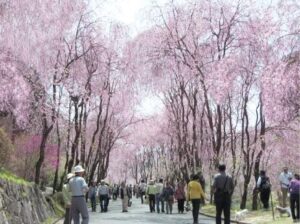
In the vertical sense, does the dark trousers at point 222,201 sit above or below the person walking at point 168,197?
below

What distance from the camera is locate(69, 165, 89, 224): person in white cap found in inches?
556

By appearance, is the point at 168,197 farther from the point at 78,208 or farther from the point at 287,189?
the point at 78,208

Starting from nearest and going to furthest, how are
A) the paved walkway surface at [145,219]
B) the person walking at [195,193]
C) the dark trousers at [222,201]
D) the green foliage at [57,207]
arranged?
the dark trousers at [222,201]
the person walking at [195,193]
the paved walkway surface at [145,219]
the green foliage at [57,207]

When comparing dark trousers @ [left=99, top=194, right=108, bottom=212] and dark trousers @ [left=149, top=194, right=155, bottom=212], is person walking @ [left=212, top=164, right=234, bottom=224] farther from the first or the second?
dark trousers @ [left=99, top=194, right=108, bottom=212]

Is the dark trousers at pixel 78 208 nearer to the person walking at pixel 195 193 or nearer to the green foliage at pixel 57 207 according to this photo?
the person walking at pixel 195 193

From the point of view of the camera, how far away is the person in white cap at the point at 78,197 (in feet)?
46.4

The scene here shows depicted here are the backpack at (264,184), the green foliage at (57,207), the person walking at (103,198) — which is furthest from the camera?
the person walking at (103,198)

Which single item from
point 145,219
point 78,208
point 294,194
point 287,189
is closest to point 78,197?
point 78,208

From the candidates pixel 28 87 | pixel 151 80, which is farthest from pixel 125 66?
pixel 28 87

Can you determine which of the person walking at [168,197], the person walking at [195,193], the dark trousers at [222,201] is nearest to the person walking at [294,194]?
the person walking at [195,193]

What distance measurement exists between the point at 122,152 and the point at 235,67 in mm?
54084

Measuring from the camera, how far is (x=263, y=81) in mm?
25453

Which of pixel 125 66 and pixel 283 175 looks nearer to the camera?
pixel 283 175

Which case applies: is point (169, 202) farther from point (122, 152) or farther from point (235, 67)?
point (122, 152)
